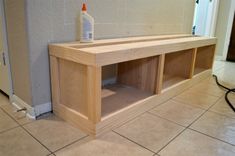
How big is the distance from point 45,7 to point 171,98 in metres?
1.11

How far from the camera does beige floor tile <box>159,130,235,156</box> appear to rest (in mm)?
958

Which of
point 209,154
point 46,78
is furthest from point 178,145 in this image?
point 46,78

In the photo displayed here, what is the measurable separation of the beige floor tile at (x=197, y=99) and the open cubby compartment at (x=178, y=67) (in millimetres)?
139

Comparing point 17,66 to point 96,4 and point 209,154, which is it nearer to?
point 96,4

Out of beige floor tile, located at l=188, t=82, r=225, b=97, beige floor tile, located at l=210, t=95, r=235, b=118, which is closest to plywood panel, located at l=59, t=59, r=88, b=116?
beige floor tile, located at l=210, t=95, r=235, b=118

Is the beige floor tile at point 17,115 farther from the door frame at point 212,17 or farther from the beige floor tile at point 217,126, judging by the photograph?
the door frame at point 212,17

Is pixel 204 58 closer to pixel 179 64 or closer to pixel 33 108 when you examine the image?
pixel 179 64

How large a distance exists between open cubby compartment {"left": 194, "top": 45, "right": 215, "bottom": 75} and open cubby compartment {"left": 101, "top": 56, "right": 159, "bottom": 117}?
3.08ft

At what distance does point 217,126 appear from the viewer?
122 cm

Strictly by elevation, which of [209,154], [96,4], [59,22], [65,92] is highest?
[96,4]

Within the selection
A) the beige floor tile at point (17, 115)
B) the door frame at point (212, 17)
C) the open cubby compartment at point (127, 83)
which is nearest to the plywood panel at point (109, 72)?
the open cubby compartment at point (127, 83)

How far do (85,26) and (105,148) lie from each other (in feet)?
2.36

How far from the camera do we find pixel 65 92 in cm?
120

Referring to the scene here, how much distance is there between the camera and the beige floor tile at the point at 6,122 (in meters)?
1.11
